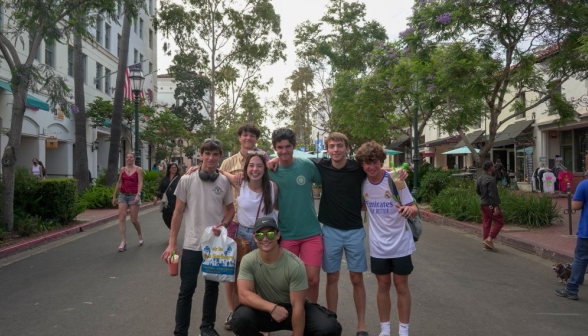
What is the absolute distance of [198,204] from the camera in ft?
13.7

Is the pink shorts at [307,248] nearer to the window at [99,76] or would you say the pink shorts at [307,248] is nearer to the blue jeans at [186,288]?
the blue jeans at [186,288]

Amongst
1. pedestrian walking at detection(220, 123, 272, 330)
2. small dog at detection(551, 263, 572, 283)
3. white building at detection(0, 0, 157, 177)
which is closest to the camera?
pedestrian walking at detection(220, 123, 272, 330)

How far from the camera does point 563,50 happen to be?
1252cm

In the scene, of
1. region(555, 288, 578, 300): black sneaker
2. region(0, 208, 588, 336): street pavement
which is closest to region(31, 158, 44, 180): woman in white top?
region(0, 208, 588, 336): street pavement

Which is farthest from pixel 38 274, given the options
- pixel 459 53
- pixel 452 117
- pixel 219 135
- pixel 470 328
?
pixel 219 135

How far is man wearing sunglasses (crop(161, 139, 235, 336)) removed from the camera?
4.06 m

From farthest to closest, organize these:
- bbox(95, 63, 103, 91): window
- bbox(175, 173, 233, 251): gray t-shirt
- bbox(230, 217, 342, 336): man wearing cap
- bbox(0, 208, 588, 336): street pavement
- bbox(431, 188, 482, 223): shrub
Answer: bbox(95, 63, 103, 91): window, bbox(431, 188, 482, 223): shrub, bbox(0, 208, 588, 336): street pavement, bbox(175, 173, 233, 251): gray t-shirt, bbox(230, 217, 342, 336): man wearing cap

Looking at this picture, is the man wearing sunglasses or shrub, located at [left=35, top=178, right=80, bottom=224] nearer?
the man wearing sunglasses

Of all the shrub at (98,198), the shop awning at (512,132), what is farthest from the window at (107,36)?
the shop awning at (512,132)

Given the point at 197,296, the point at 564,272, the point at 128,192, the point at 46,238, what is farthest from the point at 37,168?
the point at 564,272

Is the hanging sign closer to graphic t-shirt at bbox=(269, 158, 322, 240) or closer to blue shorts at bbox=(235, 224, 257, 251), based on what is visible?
blue shorts at bbox=(235, 224, 257, 251)

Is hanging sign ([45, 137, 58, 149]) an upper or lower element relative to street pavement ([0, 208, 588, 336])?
upper

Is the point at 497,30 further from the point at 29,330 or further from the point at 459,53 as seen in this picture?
the point at 29,330

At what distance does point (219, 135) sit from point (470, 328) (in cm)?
3279
